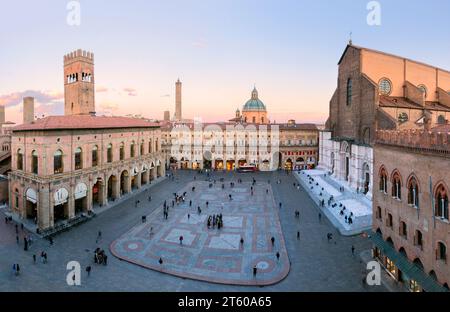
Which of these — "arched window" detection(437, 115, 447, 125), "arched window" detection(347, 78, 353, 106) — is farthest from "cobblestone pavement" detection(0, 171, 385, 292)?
"arched window" detection(437, 115, 447, 125)

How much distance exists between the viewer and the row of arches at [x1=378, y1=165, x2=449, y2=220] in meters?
15.5

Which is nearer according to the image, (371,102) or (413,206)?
A: (413,206)

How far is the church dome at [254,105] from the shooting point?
321ft

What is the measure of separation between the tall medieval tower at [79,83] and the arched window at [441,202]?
58.1 metres

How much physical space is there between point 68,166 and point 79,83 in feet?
110

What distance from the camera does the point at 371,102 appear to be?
4344 cm

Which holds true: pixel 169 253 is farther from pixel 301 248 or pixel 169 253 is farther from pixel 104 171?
pixel 104 171

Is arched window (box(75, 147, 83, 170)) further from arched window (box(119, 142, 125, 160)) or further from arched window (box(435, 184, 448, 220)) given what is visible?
arched window (box(435, 184, 448, 220))

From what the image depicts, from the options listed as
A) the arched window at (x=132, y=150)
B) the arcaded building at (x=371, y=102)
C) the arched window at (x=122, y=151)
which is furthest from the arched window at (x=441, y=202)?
the arched window at (x=132, y=150)

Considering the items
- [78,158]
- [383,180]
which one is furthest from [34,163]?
[383,180]

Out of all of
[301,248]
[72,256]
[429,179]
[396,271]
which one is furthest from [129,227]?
[429,179]

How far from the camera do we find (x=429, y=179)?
1653cm

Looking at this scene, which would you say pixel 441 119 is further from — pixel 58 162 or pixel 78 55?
pixel 78 55
